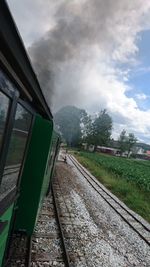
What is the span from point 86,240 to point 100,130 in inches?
3886

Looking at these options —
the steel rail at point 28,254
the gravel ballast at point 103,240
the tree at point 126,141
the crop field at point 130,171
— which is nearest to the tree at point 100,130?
the tree at point 126,141

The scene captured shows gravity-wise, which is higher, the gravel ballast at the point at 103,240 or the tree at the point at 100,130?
the tree at the point at 100,130

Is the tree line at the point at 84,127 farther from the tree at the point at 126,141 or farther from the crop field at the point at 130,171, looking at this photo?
the crop field at the point at 130,171

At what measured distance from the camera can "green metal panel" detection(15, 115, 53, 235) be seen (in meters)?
5.58

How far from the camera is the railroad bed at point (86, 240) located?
6199 millimetres

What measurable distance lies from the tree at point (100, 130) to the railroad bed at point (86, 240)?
92.3 m

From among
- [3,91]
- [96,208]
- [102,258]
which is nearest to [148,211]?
[96,208]

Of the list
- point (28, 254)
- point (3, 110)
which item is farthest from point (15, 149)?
point (28, 254)

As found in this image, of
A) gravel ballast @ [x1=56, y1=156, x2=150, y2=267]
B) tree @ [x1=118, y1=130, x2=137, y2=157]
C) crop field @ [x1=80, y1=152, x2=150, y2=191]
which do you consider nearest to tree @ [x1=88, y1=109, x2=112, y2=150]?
tree @ [x1=118, y1=130, x2=137, y2=157]

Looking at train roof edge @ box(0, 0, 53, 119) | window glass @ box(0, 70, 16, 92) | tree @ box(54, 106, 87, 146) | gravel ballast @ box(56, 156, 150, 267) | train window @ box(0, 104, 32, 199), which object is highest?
tree @ box(54, 106, 87, 146)

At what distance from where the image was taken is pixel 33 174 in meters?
5.68

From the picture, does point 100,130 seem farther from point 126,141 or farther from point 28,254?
point 28,254

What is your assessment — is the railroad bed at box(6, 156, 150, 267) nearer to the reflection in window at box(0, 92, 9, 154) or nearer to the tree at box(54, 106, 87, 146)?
the reflection in window at box(0, 92, 9, 154)

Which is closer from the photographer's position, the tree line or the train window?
the train window
